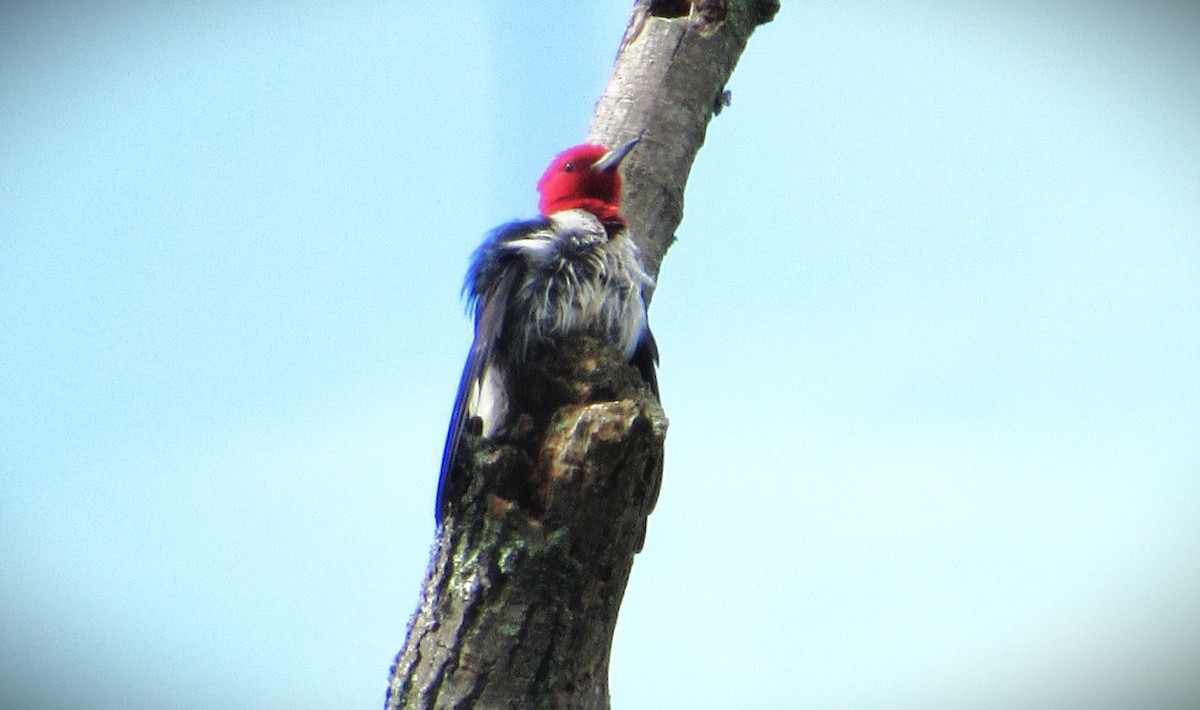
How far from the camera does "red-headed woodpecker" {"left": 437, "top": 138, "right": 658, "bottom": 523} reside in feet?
7.93

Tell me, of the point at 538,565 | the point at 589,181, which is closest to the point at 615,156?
the point at 589,181

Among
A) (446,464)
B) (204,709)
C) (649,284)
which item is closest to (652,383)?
(649,284)

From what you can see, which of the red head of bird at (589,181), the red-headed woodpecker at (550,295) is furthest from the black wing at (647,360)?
the red head of bird at (589,181)

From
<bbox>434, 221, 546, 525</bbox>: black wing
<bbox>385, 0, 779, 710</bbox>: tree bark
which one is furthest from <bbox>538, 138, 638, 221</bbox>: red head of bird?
<bbox>385, 0, 779, 710</bbox>: tree bark

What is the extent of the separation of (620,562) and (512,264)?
1.11 meters

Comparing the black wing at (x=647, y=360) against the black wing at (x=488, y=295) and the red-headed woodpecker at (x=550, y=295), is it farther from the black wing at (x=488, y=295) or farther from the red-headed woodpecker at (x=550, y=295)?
the black wing at (x=488, y=295)

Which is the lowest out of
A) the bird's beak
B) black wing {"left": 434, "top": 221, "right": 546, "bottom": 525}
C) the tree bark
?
the tree bark

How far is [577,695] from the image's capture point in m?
1.91

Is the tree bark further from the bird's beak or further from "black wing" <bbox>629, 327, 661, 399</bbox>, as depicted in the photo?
the bird's beak

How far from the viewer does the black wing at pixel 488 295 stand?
256cm

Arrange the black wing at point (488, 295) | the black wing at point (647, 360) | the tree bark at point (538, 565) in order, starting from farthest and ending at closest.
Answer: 1. the black wing at point (647, 360)
2. the black wing at point (488, 295)
3. the tree bark at point (538, 565)

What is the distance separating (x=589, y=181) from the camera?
3.39 metres

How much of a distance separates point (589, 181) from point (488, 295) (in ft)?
2.50

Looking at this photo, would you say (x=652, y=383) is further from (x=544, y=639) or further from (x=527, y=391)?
(x=544, y=639)
